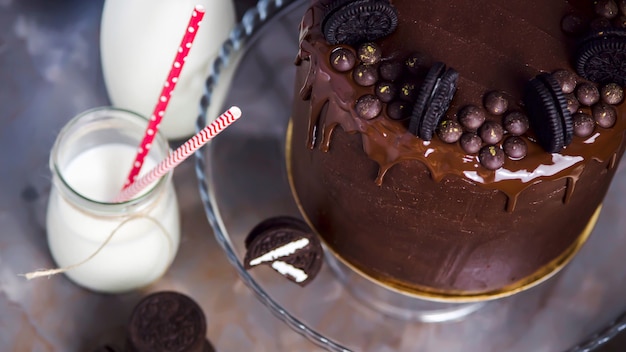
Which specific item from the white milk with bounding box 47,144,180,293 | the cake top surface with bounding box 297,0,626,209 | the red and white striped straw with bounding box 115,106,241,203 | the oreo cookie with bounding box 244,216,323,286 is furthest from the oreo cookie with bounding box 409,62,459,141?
the white milk with bounding box 47,144,180,293

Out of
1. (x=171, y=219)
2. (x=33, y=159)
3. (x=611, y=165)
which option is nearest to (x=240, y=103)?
(x=171, y=219)

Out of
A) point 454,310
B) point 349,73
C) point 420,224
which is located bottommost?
point 454,310

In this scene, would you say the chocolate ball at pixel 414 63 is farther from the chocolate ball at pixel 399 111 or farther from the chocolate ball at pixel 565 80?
the chocolate ball at pixel 565 80

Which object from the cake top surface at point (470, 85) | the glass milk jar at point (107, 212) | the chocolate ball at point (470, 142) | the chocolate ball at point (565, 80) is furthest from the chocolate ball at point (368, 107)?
the glass milk jar at point (107, 212)

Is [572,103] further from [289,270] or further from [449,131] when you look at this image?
[289,270]

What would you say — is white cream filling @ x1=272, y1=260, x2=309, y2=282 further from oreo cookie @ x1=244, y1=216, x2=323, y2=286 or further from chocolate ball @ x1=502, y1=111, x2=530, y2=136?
chocolate ball @ x1=502, y1=111, x2=530, y2=136

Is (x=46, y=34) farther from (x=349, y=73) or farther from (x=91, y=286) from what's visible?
(x=349, y=73)
